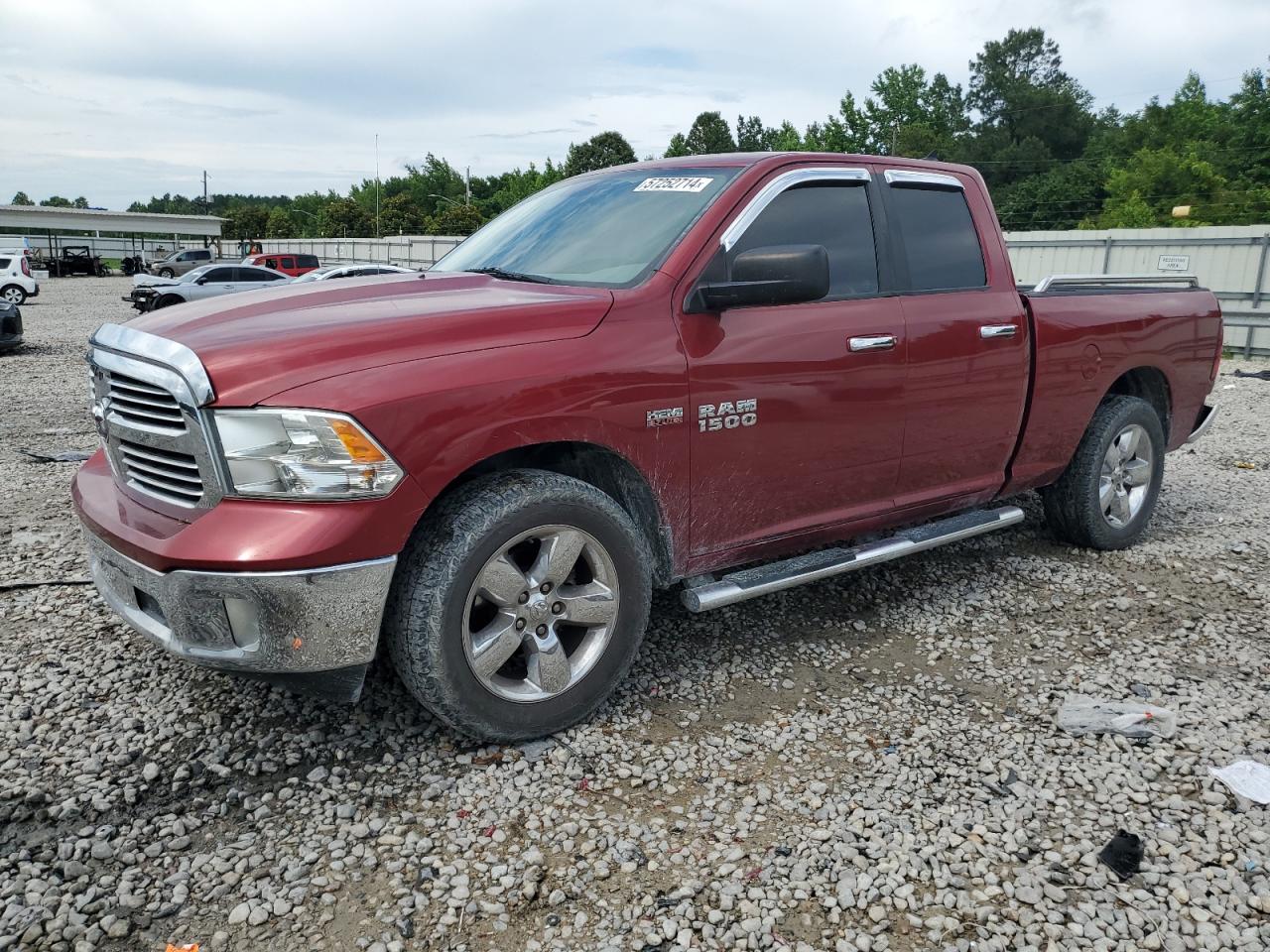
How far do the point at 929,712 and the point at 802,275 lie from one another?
1.65m

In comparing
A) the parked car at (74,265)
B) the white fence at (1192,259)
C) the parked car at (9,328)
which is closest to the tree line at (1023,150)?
the parked car at (74,265)

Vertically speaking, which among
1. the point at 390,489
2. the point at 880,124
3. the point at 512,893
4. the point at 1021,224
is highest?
the point at 880,124

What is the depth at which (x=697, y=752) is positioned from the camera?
3260 mm

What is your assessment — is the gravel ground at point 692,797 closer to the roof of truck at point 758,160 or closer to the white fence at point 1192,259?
the roof of truck at point 758,160

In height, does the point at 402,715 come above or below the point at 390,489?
below

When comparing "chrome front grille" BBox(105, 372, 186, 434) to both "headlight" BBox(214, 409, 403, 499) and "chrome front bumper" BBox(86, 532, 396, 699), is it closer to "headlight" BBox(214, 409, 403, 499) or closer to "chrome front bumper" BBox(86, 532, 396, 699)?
"headlight" BBox(214, 409, 403, 499)

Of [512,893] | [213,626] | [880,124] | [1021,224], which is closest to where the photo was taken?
[512,893]

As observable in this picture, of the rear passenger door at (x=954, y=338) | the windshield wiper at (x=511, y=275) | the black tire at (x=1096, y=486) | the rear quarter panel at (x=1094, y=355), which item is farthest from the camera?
the black tire at (x=1096, y=486)

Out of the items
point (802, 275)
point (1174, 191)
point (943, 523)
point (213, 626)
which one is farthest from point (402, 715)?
point (1174, 191)

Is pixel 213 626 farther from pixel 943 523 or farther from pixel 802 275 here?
pixel 943 523

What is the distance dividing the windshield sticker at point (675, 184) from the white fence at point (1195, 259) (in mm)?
13841

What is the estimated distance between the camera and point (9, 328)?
46.4 ft

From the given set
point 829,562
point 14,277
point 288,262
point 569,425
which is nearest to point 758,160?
point 569,425

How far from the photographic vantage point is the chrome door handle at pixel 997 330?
4.32 m
